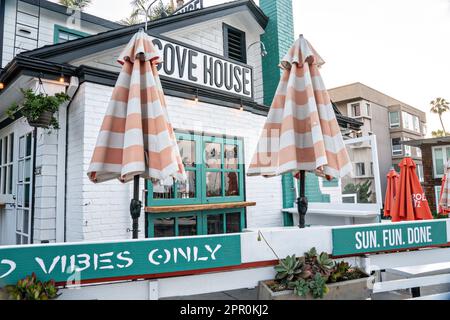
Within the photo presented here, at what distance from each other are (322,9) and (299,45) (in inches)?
114

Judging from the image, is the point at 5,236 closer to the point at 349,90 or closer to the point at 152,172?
the point at 152,172

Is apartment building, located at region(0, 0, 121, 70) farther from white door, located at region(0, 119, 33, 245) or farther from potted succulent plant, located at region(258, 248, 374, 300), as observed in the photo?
potted succulent plant, located at region(258, 248, 374, 300)

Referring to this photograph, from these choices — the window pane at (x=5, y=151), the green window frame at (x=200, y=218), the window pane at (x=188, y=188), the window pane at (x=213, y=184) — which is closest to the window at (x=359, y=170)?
the green window frame at (x=200, y=218)

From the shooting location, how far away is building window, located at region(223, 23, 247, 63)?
6.26 meters

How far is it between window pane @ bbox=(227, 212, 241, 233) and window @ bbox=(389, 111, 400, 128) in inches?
1028

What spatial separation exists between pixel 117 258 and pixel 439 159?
19258 millimetres

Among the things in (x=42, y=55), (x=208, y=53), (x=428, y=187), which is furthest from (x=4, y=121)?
(x=428, y=187)

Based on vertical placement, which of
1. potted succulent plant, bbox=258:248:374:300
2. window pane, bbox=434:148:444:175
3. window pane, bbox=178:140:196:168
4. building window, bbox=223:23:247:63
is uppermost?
building window, bbox=223:23:247:63

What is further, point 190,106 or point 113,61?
point 190,106

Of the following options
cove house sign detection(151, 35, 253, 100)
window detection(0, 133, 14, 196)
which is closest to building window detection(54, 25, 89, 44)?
window detection(0, 133, 14, 196)

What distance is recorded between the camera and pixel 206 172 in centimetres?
498

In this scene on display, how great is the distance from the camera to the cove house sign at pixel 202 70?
472 cm

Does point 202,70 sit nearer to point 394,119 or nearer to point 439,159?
point 439,159

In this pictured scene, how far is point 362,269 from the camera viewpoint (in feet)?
8.45
